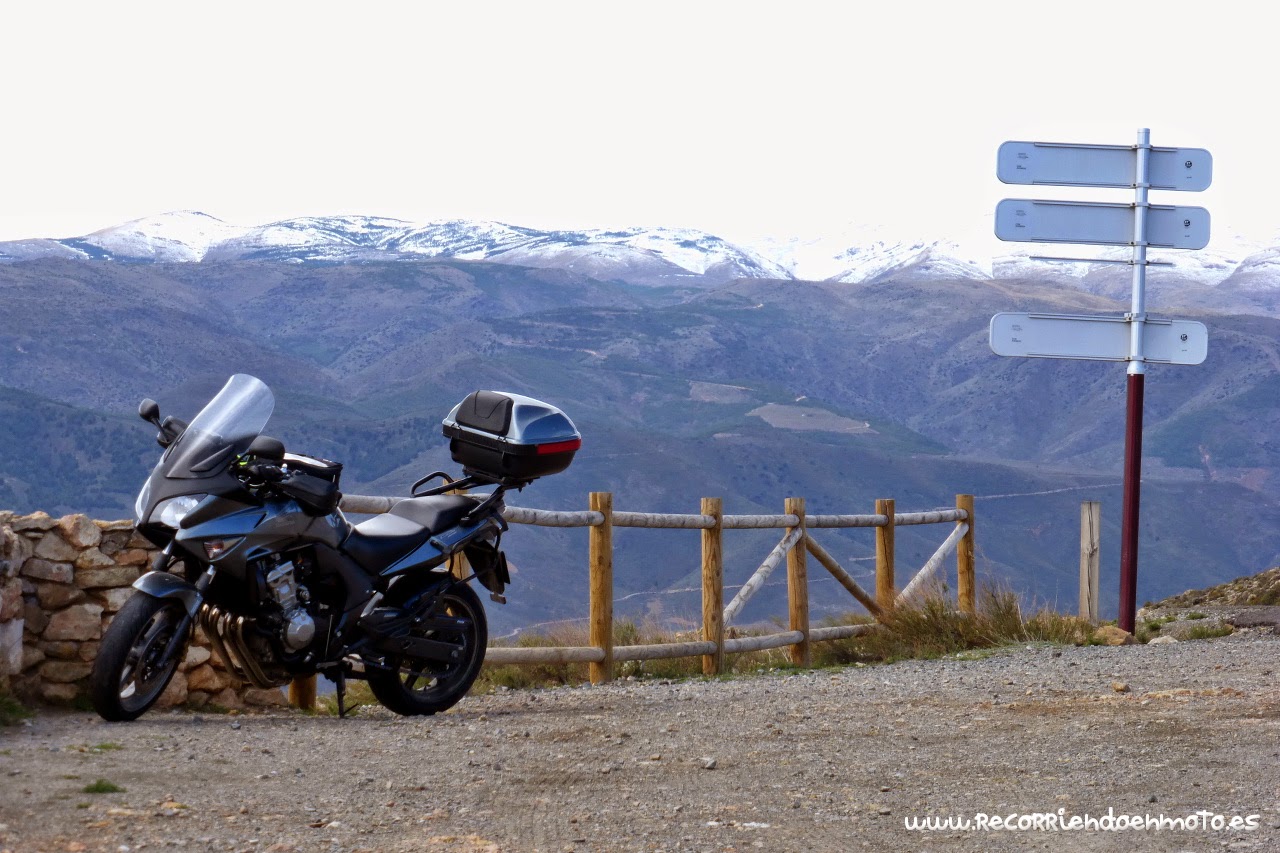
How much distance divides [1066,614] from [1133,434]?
145 cm

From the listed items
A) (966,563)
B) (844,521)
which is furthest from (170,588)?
(966,563)

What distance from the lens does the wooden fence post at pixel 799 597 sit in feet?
35.1

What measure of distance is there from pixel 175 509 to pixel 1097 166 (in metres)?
7.31

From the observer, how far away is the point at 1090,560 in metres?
11.7

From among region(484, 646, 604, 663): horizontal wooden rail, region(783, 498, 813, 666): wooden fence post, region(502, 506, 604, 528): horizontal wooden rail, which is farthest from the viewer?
region(783, 498, 813, 666): wooden fence post

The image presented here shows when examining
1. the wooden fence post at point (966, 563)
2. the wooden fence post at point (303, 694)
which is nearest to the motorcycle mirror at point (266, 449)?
the wooden fence post at point (303, 694)

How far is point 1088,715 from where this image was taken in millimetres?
6434

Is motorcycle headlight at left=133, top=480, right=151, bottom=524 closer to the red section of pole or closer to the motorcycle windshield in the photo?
the motorcycle windshield

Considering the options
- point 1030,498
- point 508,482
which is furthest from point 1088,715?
point 1030,498

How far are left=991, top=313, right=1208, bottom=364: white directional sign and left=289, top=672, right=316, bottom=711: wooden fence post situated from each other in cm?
560

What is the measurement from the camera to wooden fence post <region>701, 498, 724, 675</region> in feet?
32.4

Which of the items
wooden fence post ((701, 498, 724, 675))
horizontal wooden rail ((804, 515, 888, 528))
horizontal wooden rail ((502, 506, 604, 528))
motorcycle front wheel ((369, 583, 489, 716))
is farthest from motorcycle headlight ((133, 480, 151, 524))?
horizontal wooden rail ((804, 515, 888, 528))

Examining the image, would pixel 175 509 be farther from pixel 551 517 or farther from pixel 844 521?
pixel 844 521

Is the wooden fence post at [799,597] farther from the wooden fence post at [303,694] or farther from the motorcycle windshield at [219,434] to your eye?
the motorcycle windshield at [219,434]
